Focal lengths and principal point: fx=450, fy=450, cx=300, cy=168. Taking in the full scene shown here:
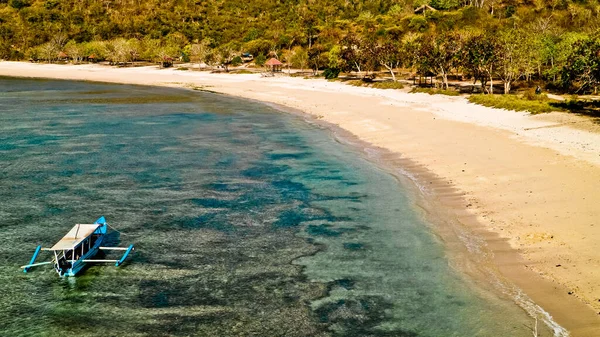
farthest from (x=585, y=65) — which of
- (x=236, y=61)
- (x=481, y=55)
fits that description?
(x=236, y=61)

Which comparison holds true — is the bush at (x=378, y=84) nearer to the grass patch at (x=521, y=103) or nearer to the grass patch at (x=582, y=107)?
the grass patch at (x=521, y=103)

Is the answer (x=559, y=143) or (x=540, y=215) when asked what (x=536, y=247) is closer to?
(x=540, y=215)

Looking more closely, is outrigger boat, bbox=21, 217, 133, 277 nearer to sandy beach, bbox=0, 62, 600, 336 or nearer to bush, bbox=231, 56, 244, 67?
sandy beach, bbox=0, 62, 600, 336

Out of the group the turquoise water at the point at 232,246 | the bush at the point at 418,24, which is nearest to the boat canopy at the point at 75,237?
the turquoise water at the point at 232,246

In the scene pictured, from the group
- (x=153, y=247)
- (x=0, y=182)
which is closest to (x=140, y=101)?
(x=0, y=182)

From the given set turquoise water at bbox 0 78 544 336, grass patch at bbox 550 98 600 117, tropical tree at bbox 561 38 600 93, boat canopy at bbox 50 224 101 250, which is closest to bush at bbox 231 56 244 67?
tropical tree at bbox 561 38 600 93

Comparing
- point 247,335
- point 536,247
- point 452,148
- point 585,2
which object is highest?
point 585,2

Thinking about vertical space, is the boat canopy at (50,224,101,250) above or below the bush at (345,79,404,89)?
below
